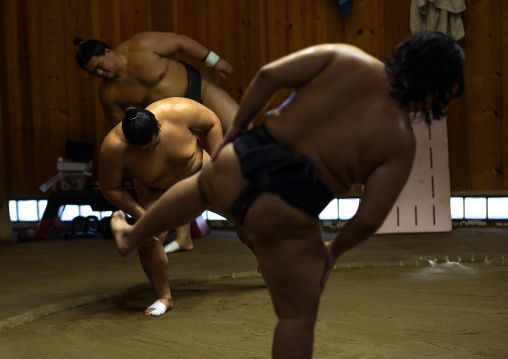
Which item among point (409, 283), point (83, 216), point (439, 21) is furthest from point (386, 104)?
point (83, 216)

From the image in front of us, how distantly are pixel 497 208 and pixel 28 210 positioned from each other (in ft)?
10.8

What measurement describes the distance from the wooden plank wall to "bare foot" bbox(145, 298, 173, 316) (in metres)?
2.17

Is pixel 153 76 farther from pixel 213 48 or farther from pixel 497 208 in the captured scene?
pixel 497 208

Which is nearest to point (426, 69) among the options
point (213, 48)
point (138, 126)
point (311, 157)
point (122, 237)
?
point (311, 157)

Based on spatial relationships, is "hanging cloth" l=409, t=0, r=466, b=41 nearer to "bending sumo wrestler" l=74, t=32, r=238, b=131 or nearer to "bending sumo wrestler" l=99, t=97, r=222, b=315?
"bending sumo wrestler" l=74, t=32, r=238, b=131

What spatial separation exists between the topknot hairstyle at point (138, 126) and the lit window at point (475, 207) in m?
2.93

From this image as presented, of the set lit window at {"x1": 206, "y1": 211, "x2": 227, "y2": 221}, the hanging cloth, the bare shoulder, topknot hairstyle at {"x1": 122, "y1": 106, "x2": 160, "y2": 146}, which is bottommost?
→ lit window at {"x1": 206, "y1": 211, "x2": 227, "y2": 221}

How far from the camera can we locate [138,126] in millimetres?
2670

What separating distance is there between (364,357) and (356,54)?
1.14 m

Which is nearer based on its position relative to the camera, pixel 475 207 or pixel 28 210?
pixel 475 207

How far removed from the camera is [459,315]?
2846 millimetres

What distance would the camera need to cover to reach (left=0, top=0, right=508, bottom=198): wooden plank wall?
15.8 feet

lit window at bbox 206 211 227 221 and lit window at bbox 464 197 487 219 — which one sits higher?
lit window at bbox 464 197 487 219

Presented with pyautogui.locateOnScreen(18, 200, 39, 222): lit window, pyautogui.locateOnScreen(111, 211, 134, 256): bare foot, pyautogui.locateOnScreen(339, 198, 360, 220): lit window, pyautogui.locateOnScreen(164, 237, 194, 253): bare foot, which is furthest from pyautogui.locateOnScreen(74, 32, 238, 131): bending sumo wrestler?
pyautogui.locateOnScreen(111, 211, 134, 256): bare foot
